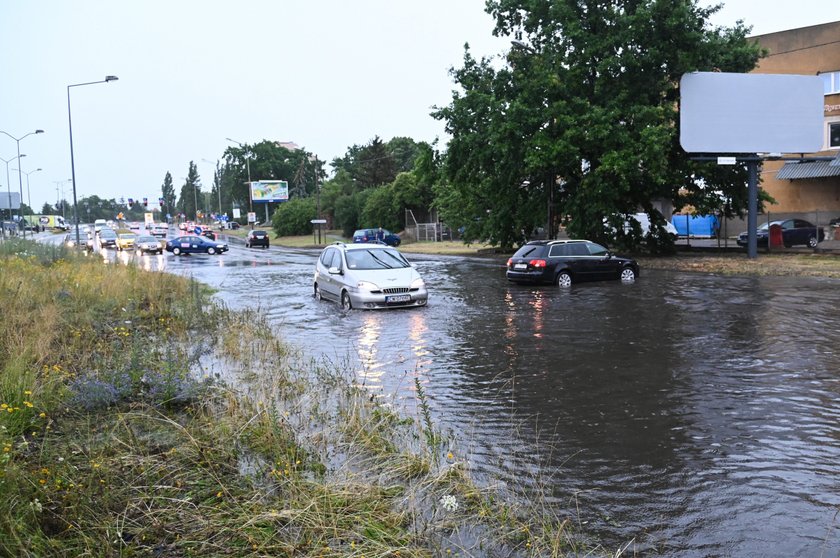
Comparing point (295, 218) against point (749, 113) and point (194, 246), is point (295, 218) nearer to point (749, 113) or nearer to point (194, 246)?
point (194, 246)

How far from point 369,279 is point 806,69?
41.3 metres

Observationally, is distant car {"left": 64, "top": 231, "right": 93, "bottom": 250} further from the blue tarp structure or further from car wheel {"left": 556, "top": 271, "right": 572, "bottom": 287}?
the blue tarp structure

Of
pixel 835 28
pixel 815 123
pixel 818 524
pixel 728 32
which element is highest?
pixel 835 28

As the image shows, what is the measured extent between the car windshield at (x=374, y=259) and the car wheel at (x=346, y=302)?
746mm

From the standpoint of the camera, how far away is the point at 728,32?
32.4 metres

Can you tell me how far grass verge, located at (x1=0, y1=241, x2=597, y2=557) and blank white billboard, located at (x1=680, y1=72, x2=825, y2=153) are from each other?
24.7 meters

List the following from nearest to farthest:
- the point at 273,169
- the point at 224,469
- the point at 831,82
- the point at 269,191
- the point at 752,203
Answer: the point at 224,469 → the point at 752,203 → the point at 831,82 → the point at 269,191 → the point at 273,169

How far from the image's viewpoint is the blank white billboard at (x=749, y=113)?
29.5m

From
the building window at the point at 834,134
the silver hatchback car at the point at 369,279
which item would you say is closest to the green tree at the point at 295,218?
the building window at the point at 834,134

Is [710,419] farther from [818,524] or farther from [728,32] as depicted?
[728,32]

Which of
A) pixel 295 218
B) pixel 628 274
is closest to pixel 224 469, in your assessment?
pixel 628 274

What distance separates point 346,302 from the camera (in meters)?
17.3

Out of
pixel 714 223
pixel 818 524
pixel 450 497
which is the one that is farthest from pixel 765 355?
pixel 714 223

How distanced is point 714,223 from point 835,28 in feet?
46.1
